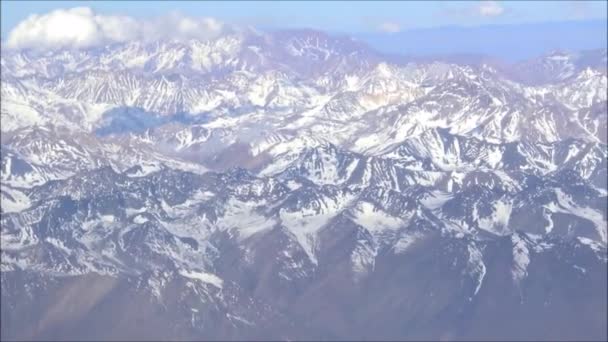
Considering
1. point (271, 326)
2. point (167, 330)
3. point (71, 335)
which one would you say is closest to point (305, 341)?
point (271, 326)

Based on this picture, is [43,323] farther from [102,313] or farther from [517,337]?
[517,337]

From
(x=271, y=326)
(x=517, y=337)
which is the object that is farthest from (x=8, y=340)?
(x=517, y=337)

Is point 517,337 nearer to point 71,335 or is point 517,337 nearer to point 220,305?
point 220,305

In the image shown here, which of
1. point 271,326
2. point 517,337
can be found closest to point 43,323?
point 271,326

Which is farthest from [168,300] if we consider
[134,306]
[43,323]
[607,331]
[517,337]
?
[607,331]

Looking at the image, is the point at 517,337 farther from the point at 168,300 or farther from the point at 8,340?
the point at 8,340

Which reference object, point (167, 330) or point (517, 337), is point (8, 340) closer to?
point (167, 330)
